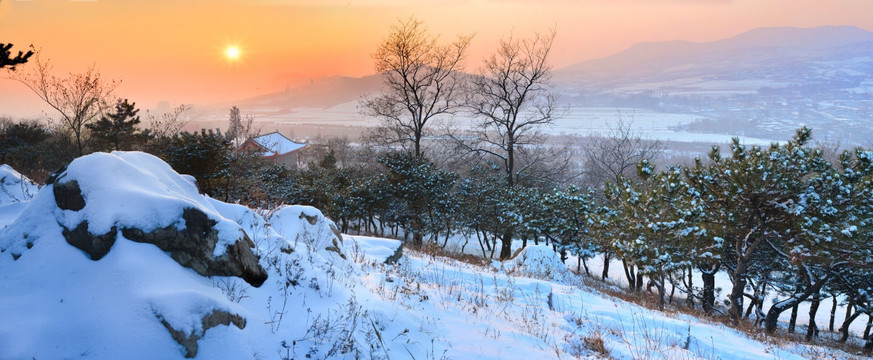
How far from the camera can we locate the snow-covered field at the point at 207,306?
121 inches

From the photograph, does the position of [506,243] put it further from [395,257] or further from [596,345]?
[596,345]

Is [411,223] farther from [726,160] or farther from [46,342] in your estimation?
[46,342]

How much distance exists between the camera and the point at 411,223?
23.0m

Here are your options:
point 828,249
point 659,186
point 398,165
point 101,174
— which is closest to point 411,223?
point 398,165

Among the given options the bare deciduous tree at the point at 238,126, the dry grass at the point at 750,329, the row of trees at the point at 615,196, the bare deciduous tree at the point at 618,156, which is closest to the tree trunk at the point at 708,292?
the row of trees at the point at 615,196

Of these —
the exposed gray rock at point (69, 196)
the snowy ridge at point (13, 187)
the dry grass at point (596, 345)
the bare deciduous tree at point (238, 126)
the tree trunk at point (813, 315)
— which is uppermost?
the bare deciduous tree at point (238, 126)

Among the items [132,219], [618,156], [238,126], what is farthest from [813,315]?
[238,126]

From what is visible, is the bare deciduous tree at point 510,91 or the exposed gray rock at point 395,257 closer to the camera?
the exposed gray rock at point 395,257

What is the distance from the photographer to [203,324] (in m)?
3.28

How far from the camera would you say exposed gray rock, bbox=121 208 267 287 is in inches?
146

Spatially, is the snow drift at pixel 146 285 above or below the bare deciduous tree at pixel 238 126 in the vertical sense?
below

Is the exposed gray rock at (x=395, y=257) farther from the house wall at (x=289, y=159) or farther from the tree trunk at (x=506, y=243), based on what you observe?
the house wall at (x=289, y=159)

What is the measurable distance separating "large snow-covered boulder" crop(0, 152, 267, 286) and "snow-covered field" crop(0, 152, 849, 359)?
0.06 ft

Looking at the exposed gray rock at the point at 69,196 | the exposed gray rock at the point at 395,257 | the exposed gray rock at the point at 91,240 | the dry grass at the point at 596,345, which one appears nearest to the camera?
the exposed gray rock at the point at 91,240
